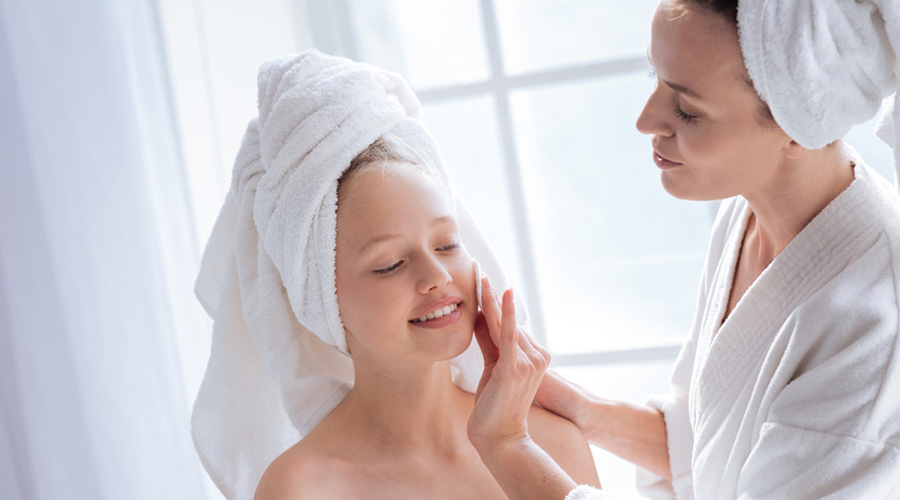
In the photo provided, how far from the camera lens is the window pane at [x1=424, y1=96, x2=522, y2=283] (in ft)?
8.06

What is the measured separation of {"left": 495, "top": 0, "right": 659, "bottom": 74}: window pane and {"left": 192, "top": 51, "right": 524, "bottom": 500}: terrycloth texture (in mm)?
1040

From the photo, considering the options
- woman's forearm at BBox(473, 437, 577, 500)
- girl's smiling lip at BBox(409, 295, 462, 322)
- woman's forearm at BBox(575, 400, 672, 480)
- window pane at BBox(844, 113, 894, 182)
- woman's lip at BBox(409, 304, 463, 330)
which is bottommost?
woman's forearm at BBox(575, 400, 672, 480)

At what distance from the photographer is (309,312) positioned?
1.35m

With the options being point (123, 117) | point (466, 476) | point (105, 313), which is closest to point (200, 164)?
point (123, 117)

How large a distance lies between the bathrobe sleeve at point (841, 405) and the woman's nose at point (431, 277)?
482mm

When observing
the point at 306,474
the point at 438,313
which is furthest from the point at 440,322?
the point at 306,474

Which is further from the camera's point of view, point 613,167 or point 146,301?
point 613,167

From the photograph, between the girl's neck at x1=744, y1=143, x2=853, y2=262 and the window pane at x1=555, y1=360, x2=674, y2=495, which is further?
the window pane at x1=555, y1=360, x2=674, y2=495

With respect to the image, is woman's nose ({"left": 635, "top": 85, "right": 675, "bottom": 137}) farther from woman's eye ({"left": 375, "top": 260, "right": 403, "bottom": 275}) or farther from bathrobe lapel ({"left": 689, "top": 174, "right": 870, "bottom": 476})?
woman's eye ({"left": 375, "top": 260, "right": 403, "bottom": 275})

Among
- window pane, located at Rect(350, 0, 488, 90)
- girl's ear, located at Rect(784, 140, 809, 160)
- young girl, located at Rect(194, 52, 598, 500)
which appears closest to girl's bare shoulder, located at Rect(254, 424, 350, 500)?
young girl, located at Rect(194, 52, 598, 500)

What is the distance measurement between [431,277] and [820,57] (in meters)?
0.59

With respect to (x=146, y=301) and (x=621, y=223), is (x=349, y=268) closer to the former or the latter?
(x=146, y=301)

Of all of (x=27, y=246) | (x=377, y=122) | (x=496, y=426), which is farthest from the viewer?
→ (x=27, y=246)

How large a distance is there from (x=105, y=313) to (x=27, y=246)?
0.21 m
